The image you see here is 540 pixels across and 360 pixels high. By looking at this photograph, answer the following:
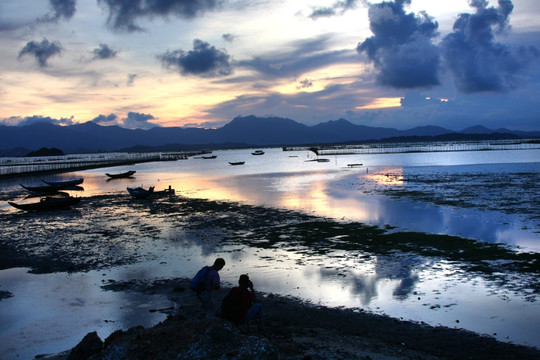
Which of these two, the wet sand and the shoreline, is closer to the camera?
the shoreline

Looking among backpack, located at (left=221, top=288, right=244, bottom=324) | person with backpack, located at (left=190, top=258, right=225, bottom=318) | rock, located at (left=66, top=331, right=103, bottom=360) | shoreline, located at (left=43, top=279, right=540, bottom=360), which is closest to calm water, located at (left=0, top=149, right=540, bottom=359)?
shoreline, located at (left=43, top=279, right=540, bottom=360)

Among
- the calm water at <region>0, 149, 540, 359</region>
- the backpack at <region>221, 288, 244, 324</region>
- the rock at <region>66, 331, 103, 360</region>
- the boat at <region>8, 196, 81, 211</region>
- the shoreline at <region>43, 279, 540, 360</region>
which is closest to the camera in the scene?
the shoreline at <region>43, 279, 540, 360</region>

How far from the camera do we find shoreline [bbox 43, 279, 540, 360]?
7.19m

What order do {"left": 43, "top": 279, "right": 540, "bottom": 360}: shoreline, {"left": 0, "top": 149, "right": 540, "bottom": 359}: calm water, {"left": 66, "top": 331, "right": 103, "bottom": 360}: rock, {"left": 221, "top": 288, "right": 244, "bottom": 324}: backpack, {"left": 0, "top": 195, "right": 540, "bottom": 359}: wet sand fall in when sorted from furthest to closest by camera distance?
{"left": 0, "top": 149, "right": 540, "bottom": 359}: calm water → {"left": 221, "top": 288, "right": 244, "bottom": 324}: backpack → {"left": 66, "top": 331, "right": 103, "bottom": 360}: rock → {"left": 0, "top": 195, "right": 540, "bottom": 359}: wet sand → {"left": 43, "top": 279, "right": 540, "bottom": 360}: shoreline

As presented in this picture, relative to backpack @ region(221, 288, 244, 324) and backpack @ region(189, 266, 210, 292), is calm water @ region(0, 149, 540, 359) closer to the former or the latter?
backpack @ region(189, 266, 210, 292)

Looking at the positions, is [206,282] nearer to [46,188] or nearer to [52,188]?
[46,188]

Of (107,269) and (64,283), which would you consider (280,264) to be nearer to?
(107,269)

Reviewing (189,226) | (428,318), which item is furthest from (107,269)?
(428,318)

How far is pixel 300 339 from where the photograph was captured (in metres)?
8.79

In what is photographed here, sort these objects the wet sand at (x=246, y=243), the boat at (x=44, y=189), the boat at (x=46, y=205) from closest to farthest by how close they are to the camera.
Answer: the wet sand at (x=246, y=243)
the boat at (x=46, y=205)
the boat at (x=44, y=189)

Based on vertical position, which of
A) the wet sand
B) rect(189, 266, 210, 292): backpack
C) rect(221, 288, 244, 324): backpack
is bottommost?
the wet sand

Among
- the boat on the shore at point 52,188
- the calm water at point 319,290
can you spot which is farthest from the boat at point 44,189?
the calm water at point 319,290

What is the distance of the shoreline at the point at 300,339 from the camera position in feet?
23.6

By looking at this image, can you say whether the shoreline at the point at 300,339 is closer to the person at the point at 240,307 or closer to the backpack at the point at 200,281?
the person at the point at 240,307
